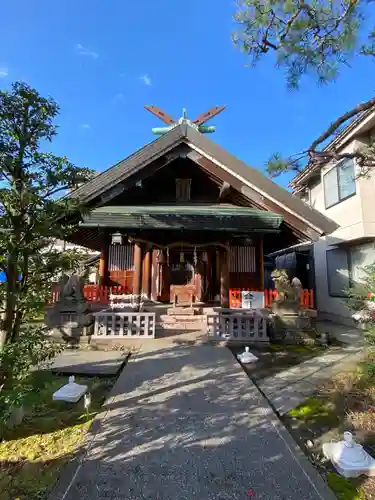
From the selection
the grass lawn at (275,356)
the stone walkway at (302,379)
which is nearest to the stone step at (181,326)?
the grass lawn at (275,356)

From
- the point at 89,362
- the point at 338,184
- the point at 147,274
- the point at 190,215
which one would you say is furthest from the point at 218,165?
the point at 338,184

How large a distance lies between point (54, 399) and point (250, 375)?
321 centimetres

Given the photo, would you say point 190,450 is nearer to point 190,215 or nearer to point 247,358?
point 247,358

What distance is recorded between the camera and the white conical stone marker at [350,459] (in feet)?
7.55

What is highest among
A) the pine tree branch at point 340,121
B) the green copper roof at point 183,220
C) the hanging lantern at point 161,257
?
the pine tree branch at point 340,121

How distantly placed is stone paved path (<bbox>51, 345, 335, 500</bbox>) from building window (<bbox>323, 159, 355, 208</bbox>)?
9.26 metres

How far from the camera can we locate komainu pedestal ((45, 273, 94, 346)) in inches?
257

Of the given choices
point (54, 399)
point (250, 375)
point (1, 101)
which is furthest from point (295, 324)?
point (1, 101)

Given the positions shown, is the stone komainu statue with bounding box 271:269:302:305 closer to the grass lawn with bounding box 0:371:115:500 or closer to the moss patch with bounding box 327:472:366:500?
the moss patch with bounding box 327:472:366:500

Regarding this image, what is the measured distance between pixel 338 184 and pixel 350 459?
35.8 ft

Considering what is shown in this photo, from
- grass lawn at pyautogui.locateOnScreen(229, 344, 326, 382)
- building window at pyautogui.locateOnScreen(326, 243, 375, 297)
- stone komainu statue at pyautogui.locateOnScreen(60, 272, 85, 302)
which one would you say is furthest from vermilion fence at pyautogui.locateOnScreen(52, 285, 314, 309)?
grass lawn at pyautogui.locateOnScreen(229, 344, 326, 382)

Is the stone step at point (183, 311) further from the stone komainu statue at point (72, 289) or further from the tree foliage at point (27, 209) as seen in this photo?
the tree foliage at point (27, 209)

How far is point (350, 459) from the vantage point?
2357mm

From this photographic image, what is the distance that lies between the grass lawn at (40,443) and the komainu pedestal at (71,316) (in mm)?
2989
